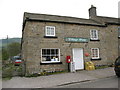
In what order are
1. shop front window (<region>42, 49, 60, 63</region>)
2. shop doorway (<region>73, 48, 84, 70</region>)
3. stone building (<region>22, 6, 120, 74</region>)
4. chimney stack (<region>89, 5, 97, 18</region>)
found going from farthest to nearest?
chimney stack (<region>89, 5, 97, 18</region>)
shop doorway (<region>73, 48, 84, 70</region>)
shop front window (<region>42, 49, 60, 63</region>)
stone building (<region>22, 6, 120, 74</region>)

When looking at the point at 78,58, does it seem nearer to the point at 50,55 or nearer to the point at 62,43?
the point at 62,43

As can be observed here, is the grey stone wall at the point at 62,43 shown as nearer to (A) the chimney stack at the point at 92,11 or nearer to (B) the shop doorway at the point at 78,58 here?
(B) the shop doorway at the point at 78,58

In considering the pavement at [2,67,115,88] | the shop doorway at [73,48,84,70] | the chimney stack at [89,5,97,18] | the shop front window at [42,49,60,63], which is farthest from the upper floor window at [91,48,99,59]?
the chimney stack at [89,5,97,18]

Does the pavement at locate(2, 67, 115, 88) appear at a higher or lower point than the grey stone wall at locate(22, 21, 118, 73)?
lower

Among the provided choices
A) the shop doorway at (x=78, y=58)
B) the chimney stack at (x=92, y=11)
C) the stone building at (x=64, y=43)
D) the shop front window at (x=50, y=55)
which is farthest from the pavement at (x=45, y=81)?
the chimney stack at (x=92, y=11)

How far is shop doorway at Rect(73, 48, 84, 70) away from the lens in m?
11.6

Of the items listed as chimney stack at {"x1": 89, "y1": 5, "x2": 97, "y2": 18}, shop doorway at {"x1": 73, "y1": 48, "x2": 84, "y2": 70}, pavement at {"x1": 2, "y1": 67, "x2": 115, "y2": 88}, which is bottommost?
pavement at {"x1": 2, "y1": 67, "x2": 115, "y2": 88}

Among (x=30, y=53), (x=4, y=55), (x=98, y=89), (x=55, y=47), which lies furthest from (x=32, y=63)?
(x=4, y=55)

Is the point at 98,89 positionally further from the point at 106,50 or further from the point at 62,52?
the point at 106,50

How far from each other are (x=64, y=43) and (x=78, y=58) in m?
2.32

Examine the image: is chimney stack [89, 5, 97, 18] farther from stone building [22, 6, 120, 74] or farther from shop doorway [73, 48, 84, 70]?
shop doorway [73, 48, 84, 70]

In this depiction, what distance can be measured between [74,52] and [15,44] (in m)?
33.4

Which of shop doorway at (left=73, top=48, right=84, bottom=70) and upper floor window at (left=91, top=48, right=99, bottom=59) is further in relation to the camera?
upper floor window at (left=91, top=48, right=99, bottom=59)

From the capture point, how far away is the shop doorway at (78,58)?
11.6 metres
